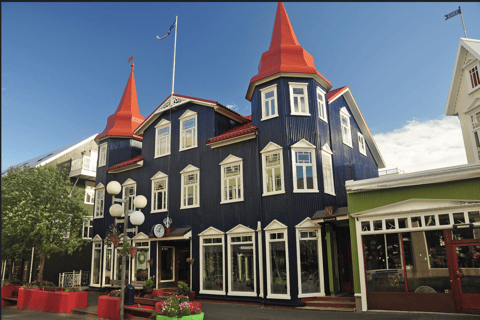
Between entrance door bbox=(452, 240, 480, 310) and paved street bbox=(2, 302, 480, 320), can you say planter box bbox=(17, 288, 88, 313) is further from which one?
entrance door bbox=(452, 240, 480, 310)

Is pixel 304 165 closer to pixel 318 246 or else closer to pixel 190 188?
pixel 318 246

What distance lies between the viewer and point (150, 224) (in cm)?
2122

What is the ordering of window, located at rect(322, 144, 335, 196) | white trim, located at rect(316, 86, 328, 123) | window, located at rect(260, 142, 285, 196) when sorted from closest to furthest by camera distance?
window, located at rect(260, 142, 285, 196) < window, located at rect(322, 144, 335, 196) < white trim, located at rect(316, 86, 328, 123)

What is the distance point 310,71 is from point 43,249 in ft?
61.1

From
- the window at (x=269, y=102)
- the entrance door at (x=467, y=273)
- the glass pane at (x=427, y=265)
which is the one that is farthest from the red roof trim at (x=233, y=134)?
the entrance door at (x=467, y=273)

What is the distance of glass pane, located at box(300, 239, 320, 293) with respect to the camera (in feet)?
49.6

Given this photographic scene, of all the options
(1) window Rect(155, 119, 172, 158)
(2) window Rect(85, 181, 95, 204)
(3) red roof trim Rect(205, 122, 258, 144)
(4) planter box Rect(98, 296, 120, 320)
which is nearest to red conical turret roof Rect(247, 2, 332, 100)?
(3) red roof trim Rect(205, 122, 258, 144)

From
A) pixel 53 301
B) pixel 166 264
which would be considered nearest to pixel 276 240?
pixel 166 264

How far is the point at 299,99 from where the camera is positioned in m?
17.2

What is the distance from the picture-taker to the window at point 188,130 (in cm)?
2049

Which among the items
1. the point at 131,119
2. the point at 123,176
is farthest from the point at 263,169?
the point at 131,119

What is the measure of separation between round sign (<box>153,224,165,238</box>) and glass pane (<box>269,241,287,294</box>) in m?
6.27

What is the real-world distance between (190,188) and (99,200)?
8.82 m

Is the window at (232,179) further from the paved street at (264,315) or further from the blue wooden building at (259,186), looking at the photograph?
the paved street at (264,315)
